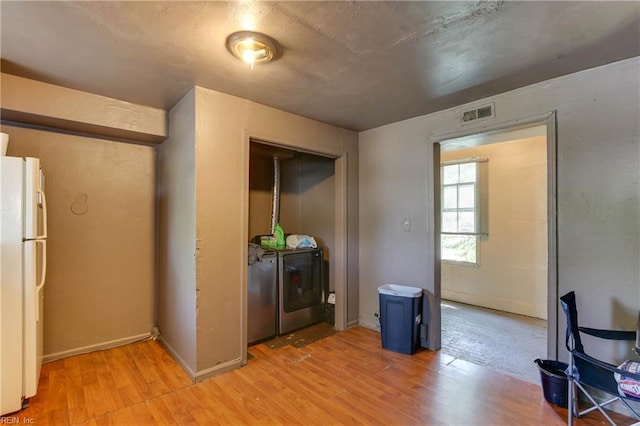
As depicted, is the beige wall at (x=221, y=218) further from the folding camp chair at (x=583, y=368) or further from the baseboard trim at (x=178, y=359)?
the folding camp chair at (x=583, y=368)

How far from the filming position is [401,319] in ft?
9.93

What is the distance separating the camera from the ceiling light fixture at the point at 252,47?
5.77 ft

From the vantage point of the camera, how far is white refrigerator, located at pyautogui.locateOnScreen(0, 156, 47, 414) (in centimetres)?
197

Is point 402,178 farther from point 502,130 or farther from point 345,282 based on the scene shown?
point 345,282

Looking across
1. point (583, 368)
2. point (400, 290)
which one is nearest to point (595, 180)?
point (583, 368)

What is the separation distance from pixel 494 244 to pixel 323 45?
403cm

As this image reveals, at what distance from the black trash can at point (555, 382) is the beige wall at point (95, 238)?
3644 mm

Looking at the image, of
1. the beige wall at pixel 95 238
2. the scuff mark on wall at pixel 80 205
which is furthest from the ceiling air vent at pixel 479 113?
the scuff mark on wall at pixel 80 205

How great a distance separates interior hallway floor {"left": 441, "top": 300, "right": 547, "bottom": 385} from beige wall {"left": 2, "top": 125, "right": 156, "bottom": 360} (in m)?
3.30

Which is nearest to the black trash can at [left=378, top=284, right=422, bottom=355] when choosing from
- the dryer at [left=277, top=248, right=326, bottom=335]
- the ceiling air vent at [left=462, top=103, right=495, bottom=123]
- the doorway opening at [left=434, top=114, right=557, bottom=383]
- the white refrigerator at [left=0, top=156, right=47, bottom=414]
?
the doorway opening at [left=434, top=114, right=557, bottom=383]

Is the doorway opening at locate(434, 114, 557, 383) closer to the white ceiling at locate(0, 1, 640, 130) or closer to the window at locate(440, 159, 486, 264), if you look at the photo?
the window at locate(440, 159, 486, 264)

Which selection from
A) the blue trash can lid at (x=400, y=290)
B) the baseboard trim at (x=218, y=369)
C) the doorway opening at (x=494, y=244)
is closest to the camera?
the baseboard trim at (x=218, y=369)

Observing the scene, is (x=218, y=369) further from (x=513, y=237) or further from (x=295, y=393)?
(x=513, y=237)

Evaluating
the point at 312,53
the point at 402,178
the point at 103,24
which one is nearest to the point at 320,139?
the point at 402,178
